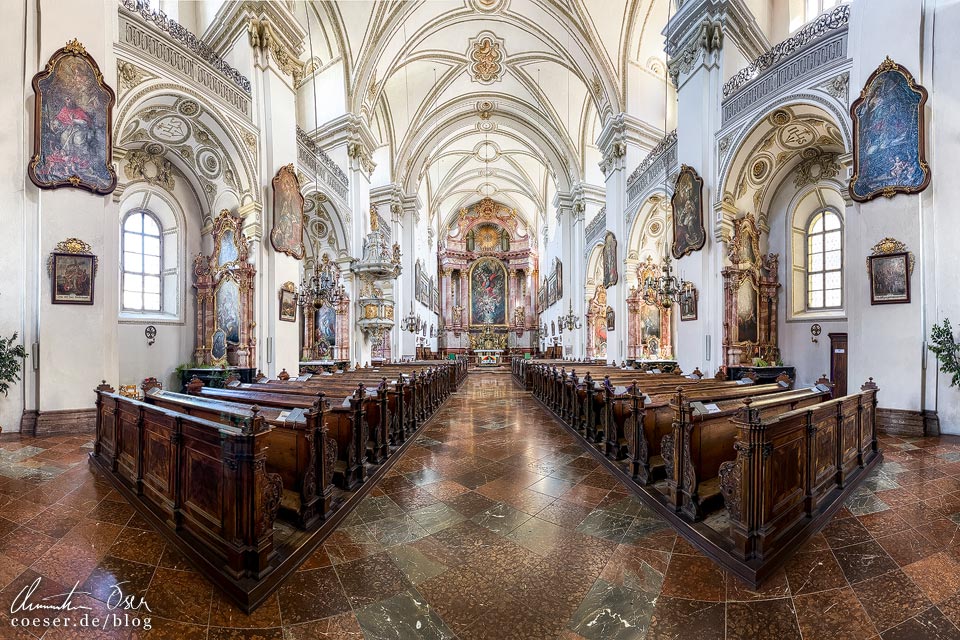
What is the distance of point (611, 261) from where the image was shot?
47.1 ft

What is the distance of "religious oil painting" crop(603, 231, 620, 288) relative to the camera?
46.0 feet

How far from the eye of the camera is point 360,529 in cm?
317

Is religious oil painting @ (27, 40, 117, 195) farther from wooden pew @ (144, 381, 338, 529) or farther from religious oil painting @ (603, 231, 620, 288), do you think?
religious oil painting @ (603, 231, 620, 288)

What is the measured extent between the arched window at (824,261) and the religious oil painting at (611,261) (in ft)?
16.5

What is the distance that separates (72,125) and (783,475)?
29.8 feet

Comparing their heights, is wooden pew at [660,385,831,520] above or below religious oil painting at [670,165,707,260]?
below

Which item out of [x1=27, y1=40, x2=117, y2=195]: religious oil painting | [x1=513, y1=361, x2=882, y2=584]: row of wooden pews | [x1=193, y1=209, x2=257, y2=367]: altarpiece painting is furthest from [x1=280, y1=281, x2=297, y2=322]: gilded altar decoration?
[x1=513, y1=361, x2=882, y2=584]: row of wooden pews

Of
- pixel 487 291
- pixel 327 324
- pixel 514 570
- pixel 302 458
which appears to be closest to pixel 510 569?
pixel 514 570

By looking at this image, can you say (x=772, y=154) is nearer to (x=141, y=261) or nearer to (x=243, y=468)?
(x=243, y=468)

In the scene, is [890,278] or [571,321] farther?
[571,321]

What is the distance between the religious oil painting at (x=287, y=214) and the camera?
30.0 feet

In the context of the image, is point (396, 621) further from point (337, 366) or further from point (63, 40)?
point (337, 366)

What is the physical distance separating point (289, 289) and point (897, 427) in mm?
11033

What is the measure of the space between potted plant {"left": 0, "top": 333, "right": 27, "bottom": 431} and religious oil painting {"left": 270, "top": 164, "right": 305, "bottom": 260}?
452 centimetres
